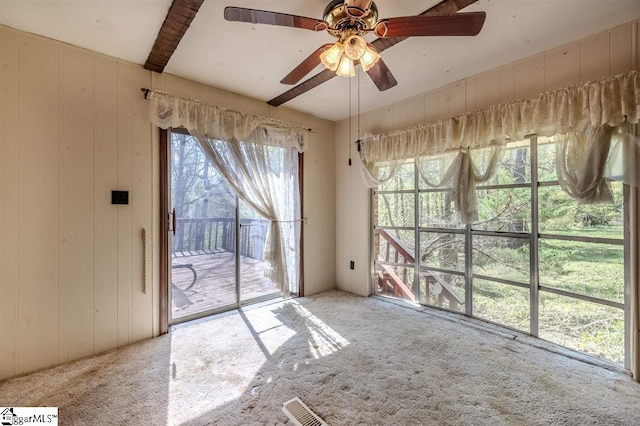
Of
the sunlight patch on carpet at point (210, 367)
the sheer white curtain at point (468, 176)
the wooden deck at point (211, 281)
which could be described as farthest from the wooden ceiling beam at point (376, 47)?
the sunlight patch on carpet at point (210, 367)

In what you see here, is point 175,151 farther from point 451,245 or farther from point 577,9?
point 577,9

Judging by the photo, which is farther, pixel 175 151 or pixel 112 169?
pixel 175 151

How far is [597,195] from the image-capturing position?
2.04 metres

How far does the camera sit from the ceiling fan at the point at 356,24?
1.35 m

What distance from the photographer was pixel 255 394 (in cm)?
176

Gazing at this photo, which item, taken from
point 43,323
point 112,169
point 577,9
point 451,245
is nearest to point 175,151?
point 112,169

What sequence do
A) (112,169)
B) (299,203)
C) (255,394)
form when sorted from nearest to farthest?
(255,394) → (112,169) → (299,203)

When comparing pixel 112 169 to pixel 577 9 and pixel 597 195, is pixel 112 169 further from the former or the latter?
pixel 597 195

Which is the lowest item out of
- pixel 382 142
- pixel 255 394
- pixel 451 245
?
pixel 255 394

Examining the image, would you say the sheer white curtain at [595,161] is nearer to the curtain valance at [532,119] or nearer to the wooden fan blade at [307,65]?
the curtain valance at [532,119]

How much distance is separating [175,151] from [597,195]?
12.0ft

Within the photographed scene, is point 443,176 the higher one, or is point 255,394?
point 443,176

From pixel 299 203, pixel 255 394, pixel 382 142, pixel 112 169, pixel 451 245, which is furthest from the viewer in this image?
pixel 299 203

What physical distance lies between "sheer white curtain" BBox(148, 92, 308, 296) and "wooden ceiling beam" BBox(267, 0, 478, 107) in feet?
1.04
